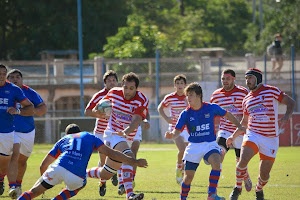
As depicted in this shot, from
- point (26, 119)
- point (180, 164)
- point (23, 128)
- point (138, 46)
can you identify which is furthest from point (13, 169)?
point (138, 46)

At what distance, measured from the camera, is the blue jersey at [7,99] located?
9945mm

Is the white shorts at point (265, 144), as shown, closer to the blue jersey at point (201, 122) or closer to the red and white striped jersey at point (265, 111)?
the red and white striped jersey at point (265, 111)

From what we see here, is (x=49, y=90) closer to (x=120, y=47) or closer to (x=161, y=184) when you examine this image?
(x=120, y=47)

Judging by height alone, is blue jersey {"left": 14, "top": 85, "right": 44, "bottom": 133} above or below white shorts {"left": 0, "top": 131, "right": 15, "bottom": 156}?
above

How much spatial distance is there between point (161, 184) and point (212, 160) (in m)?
3.38

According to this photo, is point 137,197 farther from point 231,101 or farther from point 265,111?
point 231,101

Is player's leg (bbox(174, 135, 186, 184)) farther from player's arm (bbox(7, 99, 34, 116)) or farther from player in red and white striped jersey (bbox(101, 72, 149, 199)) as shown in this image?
player's arm (bbox(7, 99, 34, 116))

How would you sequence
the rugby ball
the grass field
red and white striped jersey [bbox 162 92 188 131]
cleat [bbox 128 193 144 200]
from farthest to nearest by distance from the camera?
red and white striped jersey [bbox 162 92 188 131] < the grass field < the rugby ball < cleat [bbox 128 193 144 200]

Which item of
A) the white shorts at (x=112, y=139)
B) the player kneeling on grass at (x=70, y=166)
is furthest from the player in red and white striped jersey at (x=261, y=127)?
the player kneeling on grass at (x=70, y=166)

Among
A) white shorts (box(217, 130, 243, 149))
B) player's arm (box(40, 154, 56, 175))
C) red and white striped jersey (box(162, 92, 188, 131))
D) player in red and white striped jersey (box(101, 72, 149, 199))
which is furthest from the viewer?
red and white striped jersey (box(162, 92, 188, 131))

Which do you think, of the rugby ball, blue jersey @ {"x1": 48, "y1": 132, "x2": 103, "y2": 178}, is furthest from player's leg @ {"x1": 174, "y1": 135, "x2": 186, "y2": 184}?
blue jersey @ {"x1": 48, "y1": 132, "x2": 103, "y2": 178}

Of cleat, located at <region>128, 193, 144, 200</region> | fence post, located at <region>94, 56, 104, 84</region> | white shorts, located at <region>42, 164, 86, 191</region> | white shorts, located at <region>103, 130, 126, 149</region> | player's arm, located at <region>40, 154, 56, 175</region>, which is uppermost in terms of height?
fence post, located at <region>94, 56, 104, 84</region>

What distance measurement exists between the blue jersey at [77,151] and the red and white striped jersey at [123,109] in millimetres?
1680

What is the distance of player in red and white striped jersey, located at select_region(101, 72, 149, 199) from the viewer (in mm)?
9477
